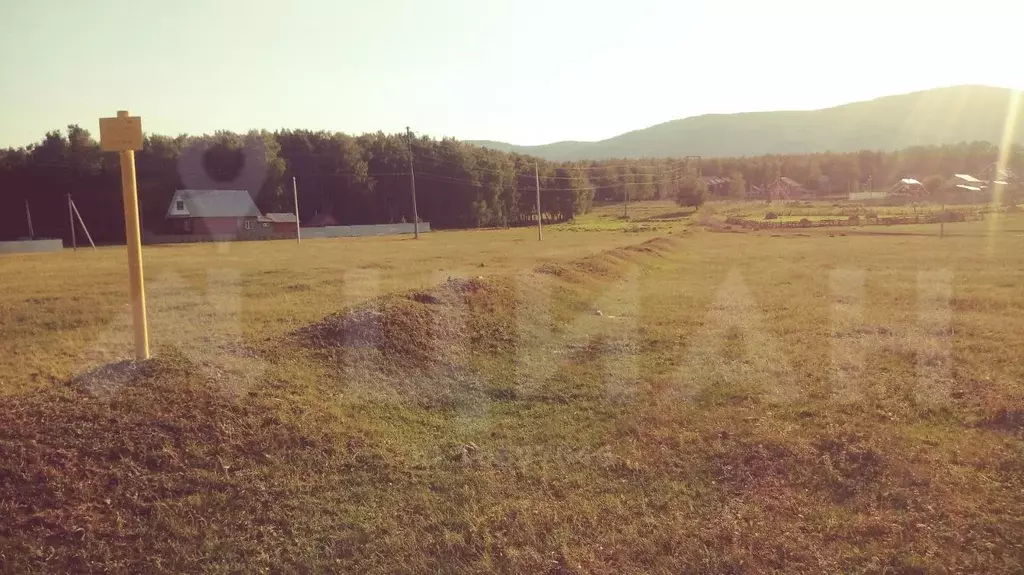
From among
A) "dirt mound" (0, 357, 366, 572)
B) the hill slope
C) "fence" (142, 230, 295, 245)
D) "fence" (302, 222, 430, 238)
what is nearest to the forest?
"fence" (142, 230, 295, 245)

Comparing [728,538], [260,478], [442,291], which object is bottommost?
[728,538]

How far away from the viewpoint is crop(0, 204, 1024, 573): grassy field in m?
4.25

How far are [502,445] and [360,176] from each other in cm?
6259

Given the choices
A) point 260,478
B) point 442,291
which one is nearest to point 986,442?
point 260,478

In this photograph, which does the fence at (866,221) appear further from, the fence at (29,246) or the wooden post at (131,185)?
the wooden post at (131,185)

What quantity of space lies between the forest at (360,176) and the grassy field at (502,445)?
117 ft

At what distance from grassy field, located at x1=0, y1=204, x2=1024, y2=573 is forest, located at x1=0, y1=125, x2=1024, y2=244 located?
3554 centimetres

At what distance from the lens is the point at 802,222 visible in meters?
→ 49.6

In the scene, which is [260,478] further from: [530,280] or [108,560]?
[530,280]

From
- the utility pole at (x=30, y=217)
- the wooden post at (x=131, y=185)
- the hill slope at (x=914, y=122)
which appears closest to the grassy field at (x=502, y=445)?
the wooden post at (x=131, y=185)

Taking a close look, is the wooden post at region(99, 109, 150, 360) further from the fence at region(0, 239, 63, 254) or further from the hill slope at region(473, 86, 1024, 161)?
the hill slope at region(473, 86, 1024, 161)

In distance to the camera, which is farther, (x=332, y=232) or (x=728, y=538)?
(x=332, y=232)

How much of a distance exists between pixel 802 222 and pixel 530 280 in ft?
139

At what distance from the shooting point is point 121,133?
240 inches
